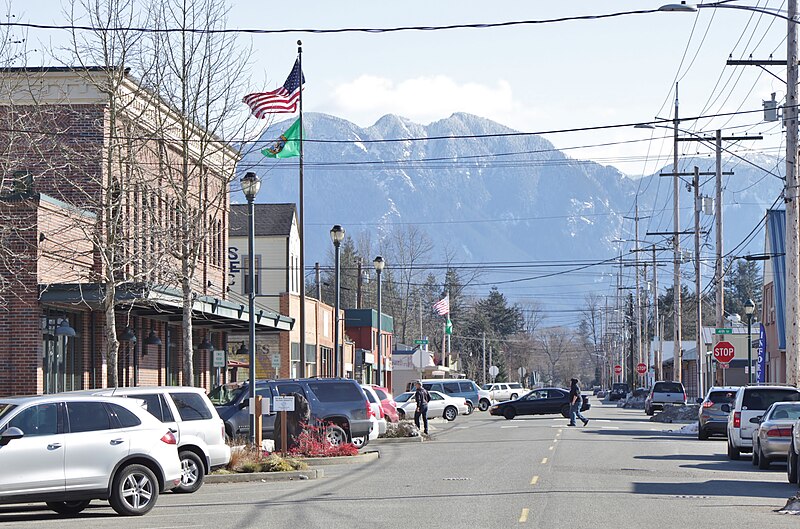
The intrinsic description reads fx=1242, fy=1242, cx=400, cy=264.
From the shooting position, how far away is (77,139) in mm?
34250

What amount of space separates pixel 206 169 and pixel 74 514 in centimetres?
1428

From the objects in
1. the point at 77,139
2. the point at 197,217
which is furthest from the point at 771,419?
the point at 77,139

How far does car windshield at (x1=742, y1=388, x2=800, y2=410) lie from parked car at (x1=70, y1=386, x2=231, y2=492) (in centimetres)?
1331

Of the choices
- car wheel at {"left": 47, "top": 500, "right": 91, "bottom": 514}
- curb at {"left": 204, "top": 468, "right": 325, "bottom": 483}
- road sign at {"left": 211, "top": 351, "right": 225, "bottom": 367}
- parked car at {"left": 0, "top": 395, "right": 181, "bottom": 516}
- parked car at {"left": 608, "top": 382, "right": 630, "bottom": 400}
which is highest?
road sign at {"left": 211, "top": 351, "right": 225, "bottom": 367}

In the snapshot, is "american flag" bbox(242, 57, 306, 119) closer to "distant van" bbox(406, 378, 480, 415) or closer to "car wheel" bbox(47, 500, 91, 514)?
"car wheel" bbox(47, 500, 91, 514)

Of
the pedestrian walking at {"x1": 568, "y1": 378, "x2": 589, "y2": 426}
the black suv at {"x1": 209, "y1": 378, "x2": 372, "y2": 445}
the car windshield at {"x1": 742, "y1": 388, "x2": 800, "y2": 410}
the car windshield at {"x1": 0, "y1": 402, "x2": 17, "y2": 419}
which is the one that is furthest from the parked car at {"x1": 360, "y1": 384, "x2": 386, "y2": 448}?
the car windshield at {"x1": 0, "y1": 402, "x2": 17, "y2": 419}

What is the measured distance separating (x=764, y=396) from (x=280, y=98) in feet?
51.7

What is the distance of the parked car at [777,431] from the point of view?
24.7 meters

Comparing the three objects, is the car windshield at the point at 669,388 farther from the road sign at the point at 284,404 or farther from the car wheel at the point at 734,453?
the road sign at the point at 284,404

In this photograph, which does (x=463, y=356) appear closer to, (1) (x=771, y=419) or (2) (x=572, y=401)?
(2) (x=572, y=401)

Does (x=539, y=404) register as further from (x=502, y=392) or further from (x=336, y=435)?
(x=336, y=435)

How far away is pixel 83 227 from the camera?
2820 centimetres

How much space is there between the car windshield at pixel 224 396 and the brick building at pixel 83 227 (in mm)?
2346

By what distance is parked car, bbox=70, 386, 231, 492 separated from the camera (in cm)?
2059
